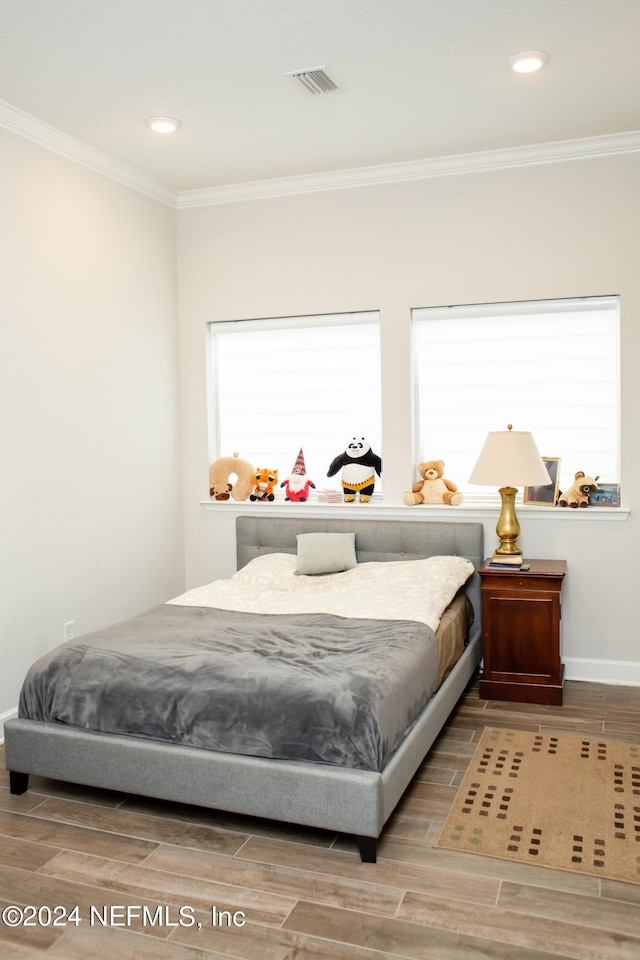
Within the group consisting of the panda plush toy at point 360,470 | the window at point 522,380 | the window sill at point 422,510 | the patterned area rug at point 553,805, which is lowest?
the patterned area rug at point 553,805

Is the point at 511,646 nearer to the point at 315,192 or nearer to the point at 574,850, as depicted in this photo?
the point at 574,850

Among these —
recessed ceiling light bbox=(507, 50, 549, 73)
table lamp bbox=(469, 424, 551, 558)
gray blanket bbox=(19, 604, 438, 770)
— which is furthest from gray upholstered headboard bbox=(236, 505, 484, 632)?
recessed ceiling light bbox=(507, 50, 549, 73)

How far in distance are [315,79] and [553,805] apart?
2978mm

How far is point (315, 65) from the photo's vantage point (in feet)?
10.8

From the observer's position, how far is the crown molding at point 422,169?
4.21 m

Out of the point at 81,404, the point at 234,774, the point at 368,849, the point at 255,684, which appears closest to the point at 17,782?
the point at 234,774

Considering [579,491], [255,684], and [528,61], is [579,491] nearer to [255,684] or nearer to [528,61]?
[528,61]

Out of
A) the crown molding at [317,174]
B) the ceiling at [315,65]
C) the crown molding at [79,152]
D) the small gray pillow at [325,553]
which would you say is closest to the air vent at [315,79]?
the ceiling at [315,65]

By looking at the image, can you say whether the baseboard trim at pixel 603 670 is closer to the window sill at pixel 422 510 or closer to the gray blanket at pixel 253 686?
the window sill at pixel 422 510

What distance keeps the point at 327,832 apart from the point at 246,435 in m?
2.89

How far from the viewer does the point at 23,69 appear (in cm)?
326

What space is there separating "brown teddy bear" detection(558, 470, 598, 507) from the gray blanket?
1.39 m

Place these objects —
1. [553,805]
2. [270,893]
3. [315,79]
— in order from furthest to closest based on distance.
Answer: [315,79]
[553,805]
[270,893]

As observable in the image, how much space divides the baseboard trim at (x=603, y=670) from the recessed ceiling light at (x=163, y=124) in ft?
11.0
